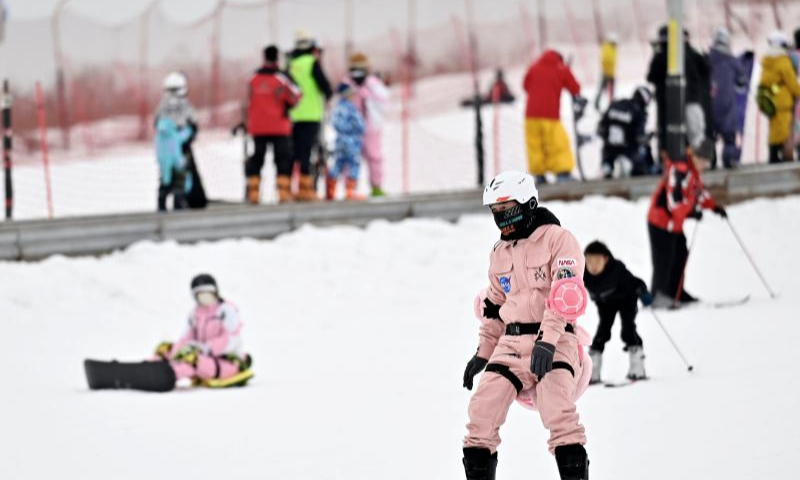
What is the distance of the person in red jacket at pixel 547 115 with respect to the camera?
18781 mm

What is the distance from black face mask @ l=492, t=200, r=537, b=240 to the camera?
760 cm

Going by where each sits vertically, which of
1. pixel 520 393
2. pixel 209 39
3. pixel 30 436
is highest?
pixel 209 39

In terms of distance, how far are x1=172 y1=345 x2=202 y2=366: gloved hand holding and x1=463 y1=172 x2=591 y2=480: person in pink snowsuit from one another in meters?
5.27

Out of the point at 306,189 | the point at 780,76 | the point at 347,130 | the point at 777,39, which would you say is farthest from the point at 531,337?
the point at 780,76

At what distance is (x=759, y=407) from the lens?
10203mm

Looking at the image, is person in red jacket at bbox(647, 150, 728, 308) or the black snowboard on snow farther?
person in red jacket at bbox(647, 150, 728, 308)

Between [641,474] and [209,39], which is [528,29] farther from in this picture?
[641,474]

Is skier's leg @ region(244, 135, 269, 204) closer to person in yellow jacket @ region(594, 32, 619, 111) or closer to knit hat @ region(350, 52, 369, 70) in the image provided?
knit hat @ region(350, 52, 369, 70)

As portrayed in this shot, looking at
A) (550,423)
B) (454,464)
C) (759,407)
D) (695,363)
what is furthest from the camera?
(695,363)

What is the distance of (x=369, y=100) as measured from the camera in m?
18.9

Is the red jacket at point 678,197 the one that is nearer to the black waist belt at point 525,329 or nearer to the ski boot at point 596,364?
the ski boot at point 596,364

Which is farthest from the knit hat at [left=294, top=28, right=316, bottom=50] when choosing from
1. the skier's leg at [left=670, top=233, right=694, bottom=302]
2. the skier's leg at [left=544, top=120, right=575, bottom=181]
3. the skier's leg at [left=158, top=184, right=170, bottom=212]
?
the skier's leg at [left=670, top=233, right=694, bottom=302]

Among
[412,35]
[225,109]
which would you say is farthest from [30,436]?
[412,35]

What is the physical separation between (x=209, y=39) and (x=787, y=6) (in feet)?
27.4
